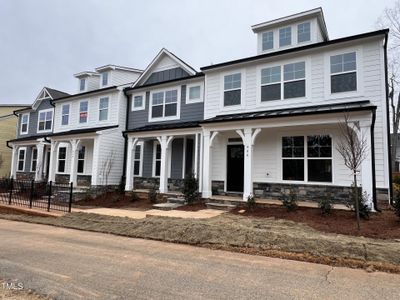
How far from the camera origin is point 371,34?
32.5 feet

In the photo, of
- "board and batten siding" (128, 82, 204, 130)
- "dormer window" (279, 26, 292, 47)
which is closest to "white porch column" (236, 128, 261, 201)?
"board and batten siding" (128, 82, 204, 130)

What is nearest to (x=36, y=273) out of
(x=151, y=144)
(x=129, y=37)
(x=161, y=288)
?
(x=161, y=288)

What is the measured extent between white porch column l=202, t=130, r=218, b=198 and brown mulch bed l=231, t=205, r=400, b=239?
6.61ft

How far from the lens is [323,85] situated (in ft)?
35.6

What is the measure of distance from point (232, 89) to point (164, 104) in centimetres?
453

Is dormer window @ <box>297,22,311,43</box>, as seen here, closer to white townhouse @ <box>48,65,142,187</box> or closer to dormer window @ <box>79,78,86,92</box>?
white townhouse @ <box>48,65,142,187</box>

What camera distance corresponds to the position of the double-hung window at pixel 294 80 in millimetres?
11321

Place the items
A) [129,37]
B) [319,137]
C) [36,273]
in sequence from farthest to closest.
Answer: [129,37] < [319,137] < [36,273]

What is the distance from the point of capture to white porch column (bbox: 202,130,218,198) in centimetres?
1210

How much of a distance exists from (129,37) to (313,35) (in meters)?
27.3

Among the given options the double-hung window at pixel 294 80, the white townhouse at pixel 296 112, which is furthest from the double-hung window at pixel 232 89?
the double-hung window at pixel 294 80

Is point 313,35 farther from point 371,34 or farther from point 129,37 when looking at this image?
point 129,37

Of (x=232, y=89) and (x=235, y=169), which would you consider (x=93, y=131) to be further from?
(x=235, y=169)

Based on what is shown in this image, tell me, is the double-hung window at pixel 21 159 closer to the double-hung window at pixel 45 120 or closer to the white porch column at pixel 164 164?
the double-hung window at pixel 45 120
